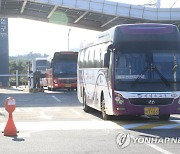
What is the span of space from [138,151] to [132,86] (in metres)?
4.42

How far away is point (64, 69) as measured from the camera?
3538 cm

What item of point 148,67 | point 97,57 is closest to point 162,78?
point 148,67

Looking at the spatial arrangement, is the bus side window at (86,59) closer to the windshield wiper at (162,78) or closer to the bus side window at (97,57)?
the bus side window at (97,57)

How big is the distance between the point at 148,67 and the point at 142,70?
0.20 m

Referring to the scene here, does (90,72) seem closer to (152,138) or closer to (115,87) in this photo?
(115,87)

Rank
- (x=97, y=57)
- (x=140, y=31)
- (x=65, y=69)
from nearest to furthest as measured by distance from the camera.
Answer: (x=140, y=31)
(x=97, y=57)
(x=65, y=69)

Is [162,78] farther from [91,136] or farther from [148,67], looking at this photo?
[91,136]

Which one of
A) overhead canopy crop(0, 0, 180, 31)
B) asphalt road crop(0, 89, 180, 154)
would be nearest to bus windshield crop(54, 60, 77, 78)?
overhead canopy crop(0, 0, 180, 31)

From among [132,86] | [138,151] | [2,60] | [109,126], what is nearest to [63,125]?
[109,126]

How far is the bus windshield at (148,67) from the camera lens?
528 inches

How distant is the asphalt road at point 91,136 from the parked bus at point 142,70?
564 millimetres

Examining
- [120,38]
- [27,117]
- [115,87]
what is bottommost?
[27,117]

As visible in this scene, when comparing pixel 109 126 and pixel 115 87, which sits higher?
pixel 115 87

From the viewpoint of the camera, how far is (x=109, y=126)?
42.9 feet
